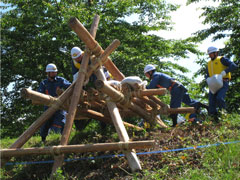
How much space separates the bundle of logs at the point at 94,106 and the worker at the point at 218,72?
31.0 inches

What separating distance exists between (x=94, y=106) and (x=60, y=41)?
277 inches

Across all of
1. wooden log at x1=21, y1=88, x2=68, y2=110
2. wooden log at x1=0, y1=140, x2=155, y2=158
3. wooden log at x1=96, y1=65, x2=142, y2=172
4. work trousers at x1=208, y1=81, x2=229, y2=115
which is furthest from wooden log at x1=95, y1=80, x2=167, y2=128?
work trousers at x1=208, y1=81, x2=229, y2=115

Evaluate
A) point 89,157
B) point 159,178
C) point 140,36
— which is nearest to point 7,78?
point 140,36

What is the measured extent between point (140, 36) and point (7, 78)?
684 cm

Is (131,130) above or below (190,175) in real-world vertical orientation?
above

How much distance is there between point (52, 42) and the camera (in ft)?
40.4

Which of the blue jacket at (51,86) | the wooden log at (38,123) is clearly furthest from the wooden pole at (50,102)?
the blue jacket at (51,86)

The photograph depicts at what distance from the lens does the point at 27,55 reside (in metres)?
13.1

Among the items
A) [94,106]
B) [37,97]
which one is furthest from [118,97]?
[37,97]

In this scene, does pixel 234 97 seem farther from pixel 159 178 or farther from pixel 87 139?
pixel 159 178

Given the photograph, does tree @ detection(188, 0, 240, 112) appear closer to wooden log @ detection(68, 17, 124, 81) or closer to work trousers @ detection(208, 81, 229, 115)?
work trousers @ detection(208, 81, 229, 115)

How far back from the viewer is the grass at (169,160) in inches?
147

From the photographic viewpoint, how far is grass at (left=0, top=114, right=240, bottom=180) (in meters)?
3.74

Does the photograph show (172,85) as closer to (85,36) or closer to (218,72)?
(218,72)
